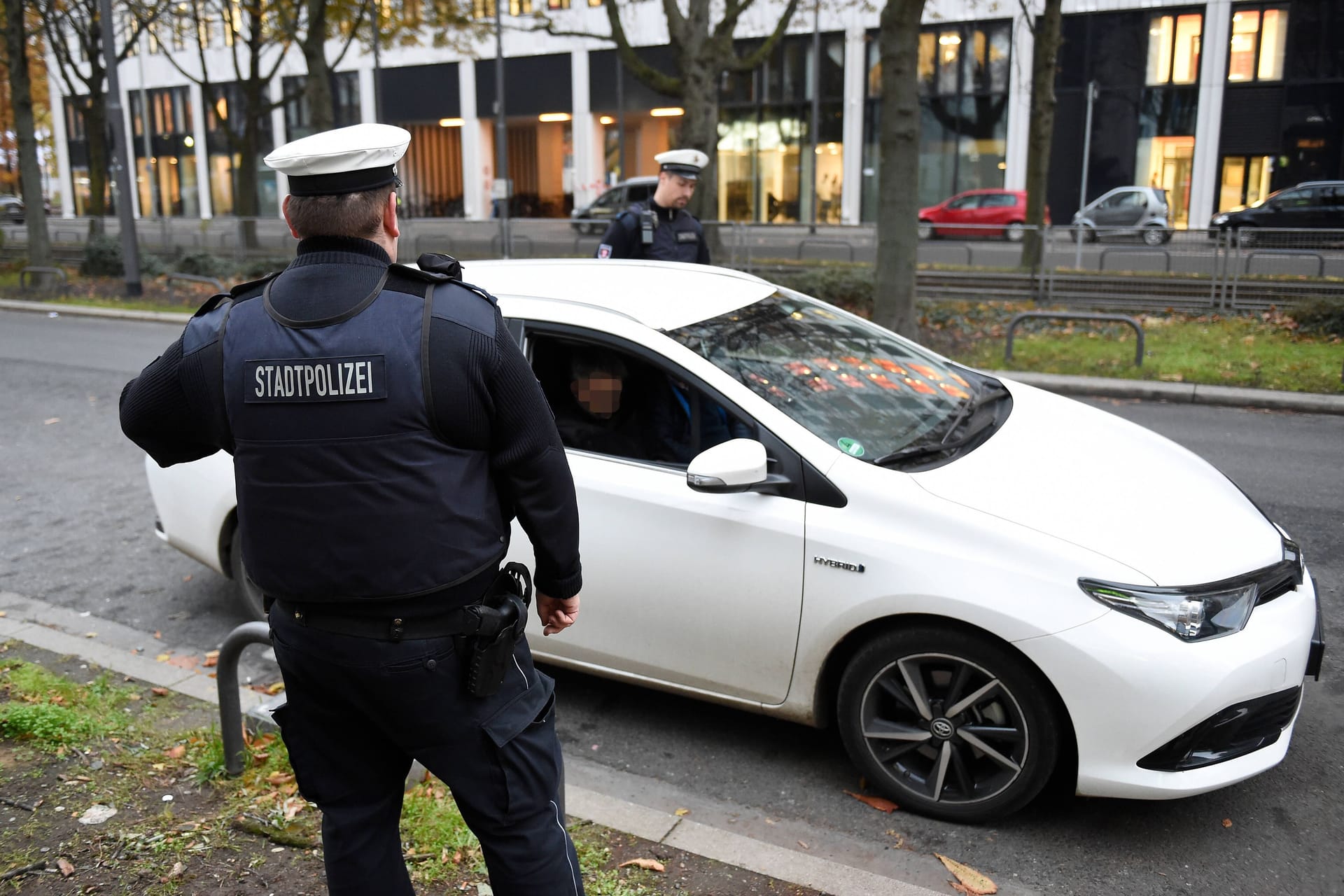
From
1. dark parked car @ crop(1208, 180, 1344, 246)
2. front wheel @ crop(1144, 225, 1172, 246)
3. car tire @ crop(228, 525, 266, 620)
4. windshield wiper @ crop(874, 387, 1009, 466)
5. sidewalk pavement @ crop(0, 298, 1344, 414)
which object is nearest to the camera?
windshield wiper @ crop(874, 387, 1009, 466)

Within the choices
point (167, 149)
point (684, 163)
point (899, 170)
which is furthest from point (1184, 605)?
point (167, 149)

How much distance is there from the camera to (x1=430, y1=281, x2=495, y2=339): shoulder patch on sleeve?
6.83ft

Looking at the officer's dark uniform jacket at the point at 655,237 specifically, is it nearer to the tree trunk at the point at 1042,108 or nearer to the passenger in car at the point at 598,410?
the passenger in car at the point at 598,410

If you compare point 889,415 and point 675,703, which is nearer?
point 889,415

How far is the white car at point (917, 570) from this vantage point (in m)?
3.25

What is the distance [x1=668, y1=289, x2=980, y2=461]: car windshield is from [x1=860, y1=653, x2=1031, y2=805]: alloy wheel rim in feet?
2.48

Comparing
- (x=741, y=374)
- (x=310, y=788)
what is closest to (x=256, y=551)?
(x=310, y=788)

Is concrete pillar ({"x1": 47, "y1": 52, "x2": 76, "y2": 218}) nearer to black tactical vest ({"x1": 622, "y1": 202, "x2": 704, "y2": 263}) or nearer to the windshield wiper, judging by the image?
black tactical vest ({"x1": 622, "y1": 202, "x2": 704, "y2": 263})

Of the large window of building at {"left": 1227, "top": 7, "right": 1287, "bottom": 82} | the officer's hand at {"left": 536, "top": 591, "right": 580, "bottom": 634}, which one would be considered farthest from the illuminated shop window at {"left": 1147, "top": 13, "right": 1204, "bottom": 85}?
the officer's hand at {"left": 536, "top": 591, "right": 580, "bottom": 634}

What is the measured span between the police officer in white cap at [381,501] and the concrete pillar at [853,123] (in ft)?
125

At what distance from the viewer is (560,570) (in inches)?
89.8

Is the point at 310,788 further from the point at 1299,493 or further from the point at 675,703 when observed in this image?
the point at 1299,493

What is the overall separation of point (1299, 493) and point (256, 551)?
22.3 ft

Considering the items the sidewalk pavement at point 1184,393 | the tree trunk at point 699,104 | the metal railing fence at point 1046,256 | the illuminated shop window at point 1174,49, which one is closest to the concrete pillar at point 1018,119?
the illuminated shop window at point 1174,49
